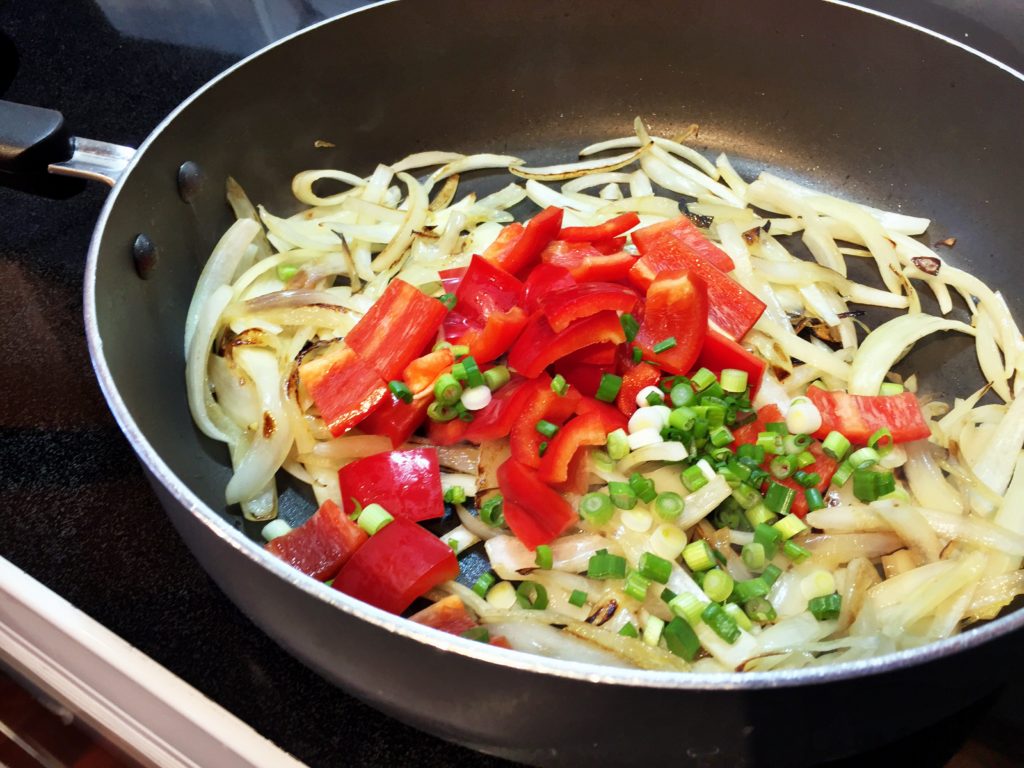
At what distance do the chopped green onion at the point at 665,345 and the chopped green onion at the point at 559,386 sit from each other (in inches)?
6.2

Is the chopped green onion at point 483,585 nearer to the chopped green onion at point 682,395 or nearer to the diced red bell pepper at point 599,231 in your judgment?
the chopped green onion at point 682,395

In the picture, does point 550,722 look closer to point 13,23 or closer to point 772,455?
point 772,455

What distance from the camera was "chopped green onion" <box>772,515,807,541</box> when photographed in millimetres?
1167

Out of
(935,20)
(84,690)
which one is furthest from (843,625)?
(935,20)

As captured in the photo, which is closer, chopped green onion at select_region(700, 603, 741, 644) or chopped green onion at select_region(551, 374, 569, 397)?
chopped green onion at select_region(700, 603, 741, 644)

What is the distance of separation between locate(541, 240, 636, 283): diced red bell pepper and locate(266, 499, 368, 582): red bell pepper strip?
1.77 ft

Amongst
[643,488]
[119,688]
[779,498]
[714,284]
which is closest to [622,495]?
[643,488]

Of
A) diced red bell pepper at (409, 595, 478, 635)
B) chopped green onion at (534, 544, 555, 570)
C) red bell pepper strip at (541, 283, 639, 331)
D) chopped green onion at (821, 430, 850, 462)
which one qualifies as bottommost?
diced red bell pepper at (409, 595, 478, 635)

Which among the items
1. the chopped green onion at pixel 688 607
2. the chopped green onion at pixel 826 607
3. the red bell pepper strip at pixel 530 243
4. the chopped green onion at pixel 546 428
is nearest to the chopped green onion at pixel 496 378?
the chopped green onion at pixel 546 428

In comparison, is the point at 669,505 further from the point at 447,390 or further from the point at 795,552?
the point at 447,390

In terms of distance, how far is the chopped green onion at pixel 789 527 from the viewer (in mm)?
1167

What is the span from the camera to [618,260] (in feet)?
4.44

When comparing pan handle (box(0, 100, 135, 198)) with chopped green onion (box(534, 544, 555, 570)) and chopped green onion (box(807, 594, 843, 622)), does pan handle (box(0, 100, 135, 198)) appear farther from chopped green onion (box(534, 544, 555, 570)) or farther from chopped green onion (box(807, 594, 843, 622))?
chopped green onion (box(807, 594, 843, 622))

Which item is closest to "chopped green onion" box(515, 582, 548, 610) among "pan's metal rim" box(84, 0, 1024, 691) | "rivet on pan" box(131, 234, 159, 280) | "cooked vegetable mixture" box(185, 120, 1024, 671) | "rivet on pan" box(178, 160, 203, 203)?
"cooked vegetable mixture" box(185, 120, 1024, 671)
